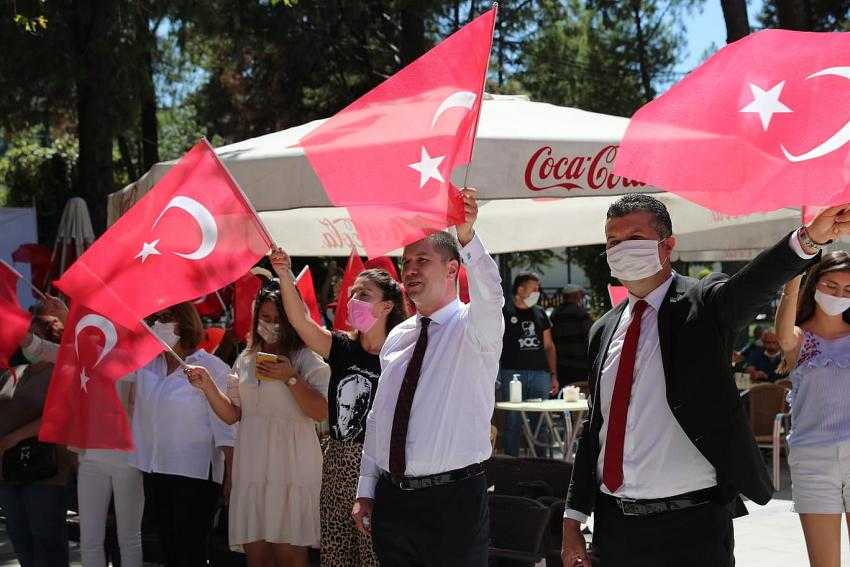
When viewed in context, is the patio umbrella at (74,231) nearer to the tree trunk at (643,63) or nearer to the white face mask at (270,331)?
the white face mask at (270,331)

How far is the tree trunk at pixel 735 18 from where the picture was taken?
12.6m

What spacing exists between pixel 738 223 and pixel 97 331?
20.2 feet

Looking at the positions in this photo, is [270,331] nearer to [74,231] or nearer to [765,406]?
[74,231]

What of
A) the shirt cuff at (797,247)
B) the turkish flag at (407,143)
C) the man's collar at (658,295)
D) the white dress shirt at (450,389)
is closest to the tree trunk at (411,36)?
the turkish flag at (407,143)

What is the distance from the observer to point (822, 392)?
5.85m

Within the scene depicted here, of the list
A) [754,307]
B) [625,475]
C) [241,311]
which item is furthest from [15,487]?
[754,307]

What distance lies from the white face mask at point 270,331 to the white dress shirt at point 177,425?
1.60 ft

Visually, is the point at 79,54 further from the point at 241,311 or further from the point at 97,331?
the point at 97,331

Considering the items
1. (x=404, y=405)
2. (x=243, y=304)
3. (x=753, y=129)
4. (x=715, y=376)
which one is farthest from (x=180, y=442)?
(x=753, y=129)

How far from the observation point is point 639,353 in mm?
3799

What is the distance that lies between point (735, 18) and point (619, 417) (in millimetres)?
9898

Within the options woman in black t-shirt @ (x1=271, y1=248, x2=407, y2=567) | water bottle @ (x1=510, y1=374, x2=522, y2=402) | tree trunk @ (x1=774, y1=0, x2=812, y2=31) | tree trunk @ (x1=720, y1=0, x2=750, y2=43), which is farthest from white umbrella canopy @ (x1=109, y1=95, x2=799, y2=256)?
tree trunk @ (x1=774, y1=0, x2=812, y2=31)

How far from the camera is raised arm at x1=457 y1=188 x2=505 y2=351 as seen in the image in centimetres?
420

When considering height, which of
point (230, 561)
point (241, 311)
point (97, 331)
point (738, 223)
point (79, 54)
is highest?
point (79, 54)
